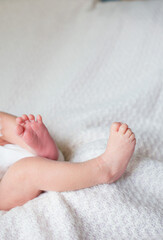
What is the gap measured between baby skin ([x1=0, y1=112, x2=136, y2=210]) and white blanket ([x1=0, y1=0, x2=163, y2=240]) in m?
0.03

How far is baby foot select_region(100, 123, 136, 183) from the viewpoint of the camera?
0.84 metres

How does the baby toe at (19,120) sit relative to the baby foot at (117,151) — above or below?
below

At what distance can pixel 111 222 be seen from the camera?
756mm

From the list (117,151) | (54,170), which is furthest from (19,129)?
(117,151)

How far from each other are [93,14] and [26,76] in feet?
1.78

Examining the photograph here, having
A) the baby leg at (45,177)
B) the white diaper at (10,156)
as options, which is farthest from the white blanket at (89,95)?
the white diaper at (10,156)

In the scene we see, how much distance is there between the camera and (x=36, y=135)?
0.88m

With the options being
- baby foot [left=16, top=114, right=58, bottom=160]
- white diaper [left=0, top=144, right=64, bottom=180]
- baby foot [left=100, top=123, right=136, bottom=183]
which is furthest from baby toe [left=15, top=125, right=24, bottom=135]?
baby foot [left=100, top=123, right=136, bottom=183]

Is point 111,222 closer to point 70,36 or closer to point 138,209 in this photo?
point 138,209

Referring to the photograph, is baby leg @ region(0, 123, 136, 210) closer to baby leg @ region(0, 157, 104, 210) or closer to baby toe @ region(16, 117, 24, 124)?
baby leg @ region(0, 157, 104, 210)

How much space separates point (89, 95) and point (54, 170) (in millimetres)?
568

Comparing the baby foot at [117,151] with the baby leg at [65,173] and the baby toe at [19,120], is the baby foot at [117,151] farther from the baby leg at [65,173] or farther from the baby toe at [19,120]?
the baby toe at [19,120]

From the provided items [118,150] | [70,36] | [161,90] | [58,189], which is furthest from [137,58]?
[58,189]

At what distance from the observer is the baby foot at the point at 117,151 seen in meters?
0.84
